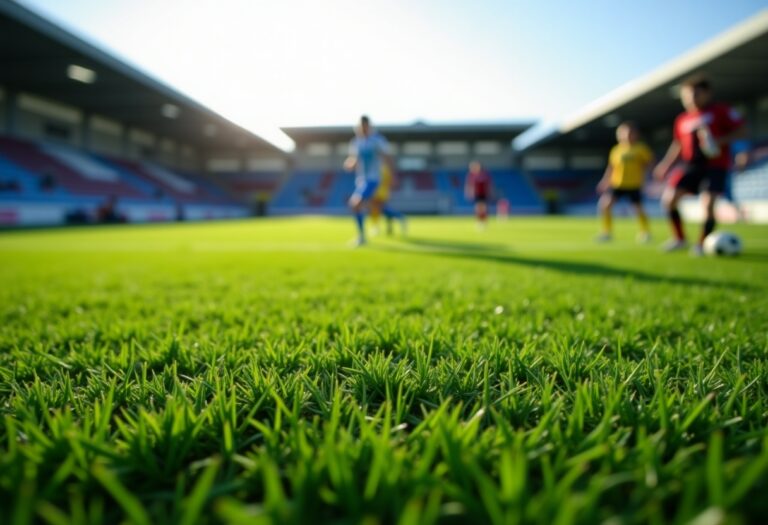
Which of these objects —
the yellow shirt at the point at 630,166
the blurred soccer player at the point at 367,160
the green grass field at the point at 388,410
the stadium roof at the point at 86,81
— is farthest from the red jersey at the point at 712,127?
the stadium roof at the point at 86,81

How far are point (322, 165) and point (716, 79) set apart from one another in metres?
34.1

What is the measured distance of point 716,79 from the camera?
22000 millimetres

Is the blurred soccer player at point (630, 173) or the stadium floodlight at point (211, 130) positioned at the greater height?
the stadium floodlight at point (211, 130)

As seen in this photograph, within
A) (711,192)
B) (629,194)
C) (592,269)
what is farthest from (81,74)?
(711,192)

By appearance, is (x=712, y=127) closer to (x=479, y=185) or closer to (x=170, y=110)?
(x=479, y=185)

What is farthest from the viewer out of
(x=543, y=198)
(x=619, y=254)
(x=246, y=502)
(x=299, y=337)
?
(x=543, y=198)

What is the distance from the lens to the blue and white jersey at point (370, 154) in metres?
6.91

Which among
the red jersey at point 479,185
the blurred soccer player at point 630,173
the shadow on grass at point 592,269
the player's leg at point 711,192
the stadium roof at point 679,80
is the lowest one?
the shadow on grass at point 592,269

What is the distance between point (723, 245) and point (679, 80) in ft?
76.6

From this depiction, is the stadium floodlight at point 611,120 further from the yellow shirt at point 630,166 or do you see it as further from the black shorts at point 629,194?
the black shorts at point 629,194

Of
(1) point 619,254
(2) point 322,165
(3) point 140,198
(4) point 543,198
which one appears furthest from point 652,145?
(3) point 140,198

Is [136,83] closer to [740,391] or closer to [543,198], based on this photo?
[740,391]

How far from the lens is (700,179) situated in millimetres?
4719

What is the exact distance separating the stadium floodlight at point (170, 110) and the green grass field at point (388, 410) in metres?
30.0
